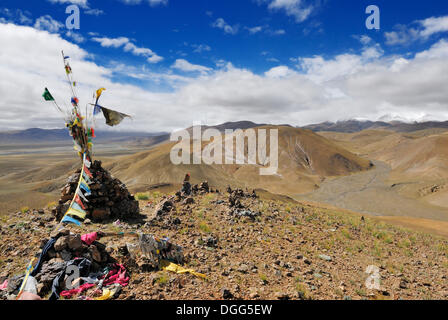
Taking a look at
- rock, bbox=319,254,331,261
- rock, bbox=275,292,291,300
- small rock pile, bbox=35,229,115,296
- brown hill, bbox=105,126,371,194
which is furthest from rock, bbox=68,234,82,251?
brown hill, bbox=105,126,371,194

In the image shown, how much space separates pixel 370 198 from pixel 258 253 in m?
50.6

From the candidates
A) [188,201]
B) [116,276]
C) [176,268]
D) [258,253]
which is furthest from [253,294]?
[188,201]

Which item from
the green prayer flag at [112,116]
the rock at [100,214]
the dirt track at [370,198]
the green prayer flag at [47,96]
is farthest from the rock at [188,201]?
the dirt track at [370,198]

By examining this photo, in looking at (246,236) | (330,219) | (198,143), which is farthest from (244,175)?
(246,236)

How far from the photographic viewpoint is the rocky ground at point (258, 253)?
5.83 metres

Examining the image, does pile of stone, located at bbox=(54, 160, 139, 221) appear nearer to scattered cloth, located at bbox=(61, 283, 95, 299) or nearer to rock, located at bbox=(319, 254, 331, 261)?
scattered cloth, located at bbox=(61, 283, 95, 299)

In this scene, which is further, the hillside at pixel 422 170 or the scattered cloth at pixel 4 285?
the hillside at pixel 422 170

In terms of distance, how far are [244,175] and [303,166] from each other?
926 inches

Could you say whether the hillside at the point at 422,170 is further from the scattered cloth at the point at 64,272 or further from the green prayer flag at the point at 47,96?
the green prayer flag at the point at 47,96

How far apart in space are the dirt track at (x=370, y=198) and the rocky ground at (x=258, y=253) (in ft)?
110

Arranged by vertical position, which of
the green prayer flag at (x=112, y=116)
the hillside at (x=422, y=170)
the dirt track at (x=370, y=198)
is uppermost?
the green prayer flag at (x=112, y=116)

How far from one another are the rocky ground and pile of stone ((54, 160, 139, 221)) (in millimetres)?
541

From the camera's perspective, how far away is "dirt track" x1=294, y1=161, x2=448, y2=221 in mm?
39844
